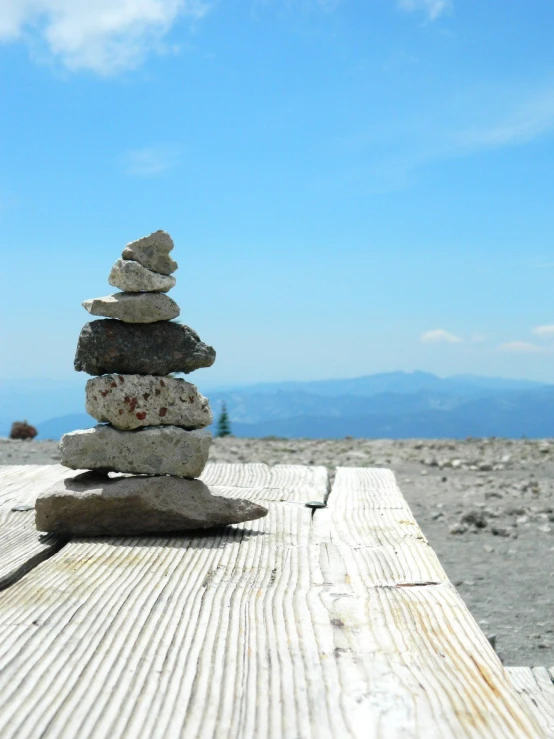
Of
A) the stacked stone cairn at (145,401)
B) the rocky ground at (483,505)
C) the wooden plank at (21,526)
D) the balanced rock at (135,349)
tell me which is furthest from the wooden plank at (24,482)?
the rocky ground at (483,505)

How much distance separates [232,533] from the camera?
3.78 m

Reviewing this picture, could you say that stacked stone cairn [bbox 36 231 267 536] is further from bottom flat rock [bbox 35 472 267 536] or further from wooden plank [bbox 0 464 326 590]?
wooden plank [bbox 0 464 326 590]

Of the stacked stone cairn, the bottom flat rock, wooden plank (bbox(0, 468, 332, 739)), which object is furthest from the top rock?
wooden plank (bbox(0, 468, 332, 739))

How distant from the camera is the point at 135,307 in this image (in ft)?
13.4

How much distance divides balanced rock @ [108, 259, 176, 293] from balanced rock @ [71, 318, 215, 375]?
0.19 metres

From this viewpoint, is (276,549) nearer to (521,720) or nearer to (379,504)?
(379,504)

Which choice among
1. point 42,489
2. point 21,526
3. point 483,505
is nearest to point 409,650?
point 21,526

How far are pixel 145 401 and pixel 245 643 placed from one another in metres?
2.05

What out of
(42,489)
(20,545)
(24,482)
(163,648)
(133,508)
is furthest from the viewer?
(24,482)

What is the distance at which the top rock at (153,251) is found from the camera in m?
4.18

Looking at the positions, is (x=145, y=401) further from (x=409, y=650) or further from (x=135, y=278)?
(x=409, y=650)

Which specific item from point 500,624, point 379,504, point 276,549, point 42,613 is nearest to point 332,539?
point 276,549

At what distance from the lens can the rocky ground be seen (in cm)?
717

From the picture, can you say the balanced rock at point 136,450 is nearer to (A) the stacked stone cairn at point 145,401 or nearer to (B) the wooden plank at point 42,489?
(A) the stacked stone cairn at point 145,401
